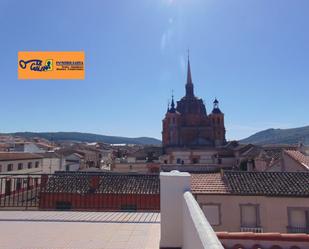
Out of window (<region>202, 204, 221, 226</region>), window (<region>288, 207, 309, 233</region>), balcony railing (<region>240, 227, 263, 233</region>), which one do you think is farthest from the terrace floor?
window (<region>288, 207, 309, 233</region>)

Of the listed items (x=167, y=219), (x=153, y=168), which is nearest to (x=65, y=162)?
(x=153, y=168)

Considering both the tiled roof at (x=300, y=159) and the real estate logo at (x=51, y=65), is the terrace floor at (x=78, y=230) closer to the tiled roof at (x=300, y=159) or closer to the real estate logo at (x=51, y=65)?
the real estate logo at (x=51, y=65)

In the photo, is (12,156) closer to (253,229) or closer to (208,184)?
(208,184)

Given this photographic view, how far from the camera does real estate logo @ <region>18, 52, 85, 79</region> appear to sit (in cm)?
941

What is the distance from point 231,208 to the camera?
40.8 feet

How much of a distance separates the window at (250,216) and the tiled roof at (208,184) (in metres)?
1.27

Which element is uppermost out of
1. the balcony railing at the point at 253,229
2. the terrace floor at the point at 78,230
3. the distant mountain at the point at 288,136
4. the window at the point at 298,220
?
the distant mountain at the point at 288,136

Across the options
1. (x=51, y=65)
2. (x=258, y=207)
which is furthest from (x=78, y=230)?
(x=258, y=207)

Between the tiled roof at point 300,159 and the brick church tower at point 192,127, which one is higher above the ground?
the brick church tower at point 192,127

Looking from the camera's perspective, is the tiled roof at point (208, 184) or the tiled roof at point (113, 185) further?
the tiled roof at point (113, 185)

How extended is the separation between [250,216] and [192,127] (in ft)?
157

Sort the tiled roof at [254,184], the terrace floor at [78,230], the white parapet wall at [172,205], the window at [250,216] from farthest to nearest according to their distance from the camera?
the tiled roof at [254,184] → the window at [250,216] → the terrace floor at [78,230] → the white parapet wall at [172,205]

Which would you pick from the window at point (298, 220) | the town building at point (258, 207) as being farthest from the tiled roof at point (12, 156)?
the window at point (298, 220)

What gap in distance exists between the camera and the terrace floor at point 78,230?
3973 millimetres
